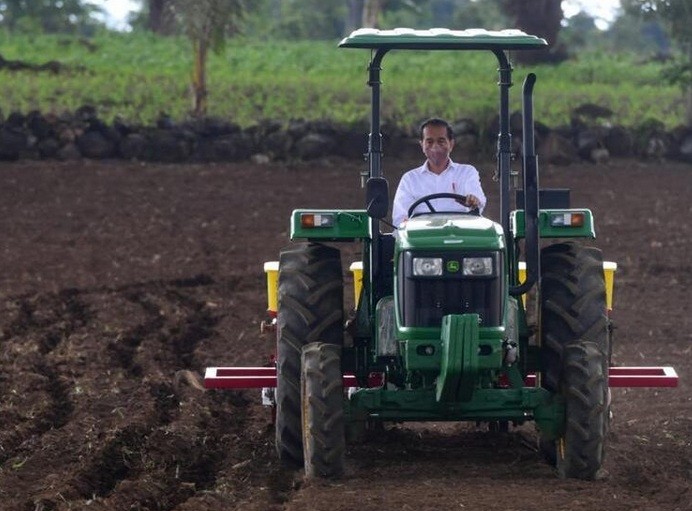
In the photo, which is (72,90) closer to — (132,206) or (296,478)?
(132,206)

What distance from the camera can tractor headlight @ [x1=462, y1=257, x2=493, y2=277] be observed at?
300 inches

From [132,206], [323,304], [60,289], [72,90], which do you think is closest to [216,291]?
[60,289]

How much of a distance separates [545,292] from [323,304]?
1179 millimetres

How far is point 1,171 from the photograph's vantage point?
2138 cm

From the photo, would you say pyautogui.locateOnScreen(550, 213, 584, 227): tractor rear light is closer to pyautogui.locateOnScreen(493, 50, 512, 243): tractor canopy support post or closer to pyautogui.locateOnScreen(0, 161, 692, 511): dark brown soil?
pyautogui.locateOnScreen(493, 50, 512, 243): tractor canopy support post

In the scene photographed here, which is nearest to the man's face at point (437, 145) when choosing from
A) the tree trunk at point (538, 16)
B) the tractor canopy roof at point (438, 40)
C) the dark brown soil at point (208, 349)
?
the tractor canopy roof at point (438, 40)

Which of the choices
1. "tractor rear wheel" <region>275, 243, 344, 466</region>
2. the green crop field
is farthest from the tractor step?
the green crop field

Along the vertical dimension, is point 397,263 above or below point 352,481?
above

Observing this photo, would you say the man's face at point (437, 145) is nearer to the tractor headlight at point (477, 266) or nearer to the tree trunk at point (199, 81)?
the tractor headlight at point (477, 266)

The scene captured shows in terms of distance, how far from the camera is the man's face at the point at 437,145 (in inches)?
349

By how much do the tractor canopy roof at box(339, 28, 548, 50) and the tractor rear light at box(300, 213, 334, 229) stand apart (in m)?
0.95

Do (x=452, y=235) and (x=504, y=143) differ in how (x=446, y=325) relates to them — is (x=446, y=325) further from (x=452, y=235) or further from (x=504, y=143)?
(x=504, y=143)

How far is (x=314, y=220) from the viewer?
856 cm

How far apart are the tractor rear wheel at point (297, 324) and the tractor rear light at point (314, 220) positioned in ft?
0.70
